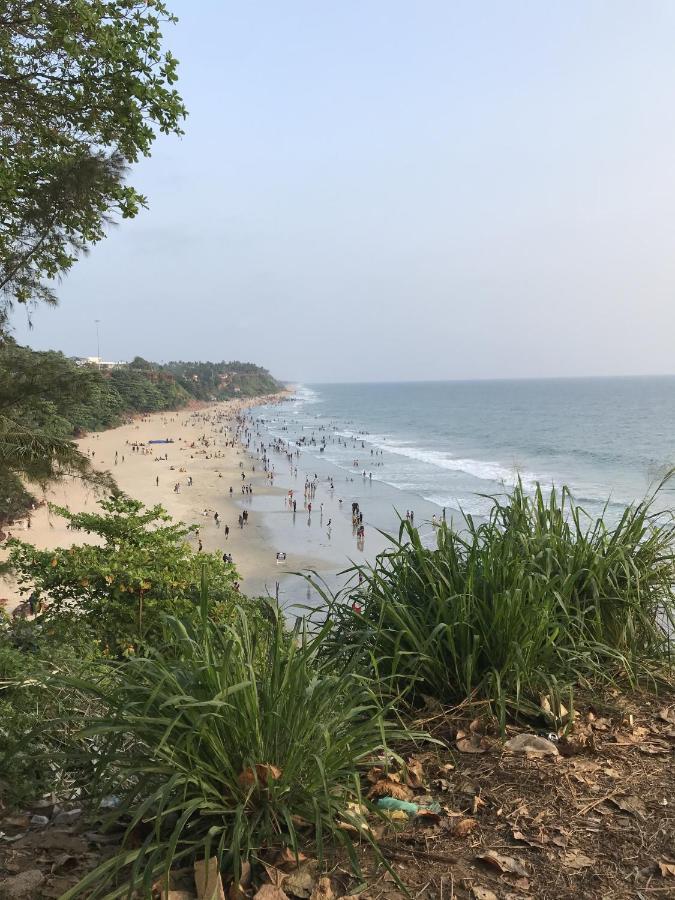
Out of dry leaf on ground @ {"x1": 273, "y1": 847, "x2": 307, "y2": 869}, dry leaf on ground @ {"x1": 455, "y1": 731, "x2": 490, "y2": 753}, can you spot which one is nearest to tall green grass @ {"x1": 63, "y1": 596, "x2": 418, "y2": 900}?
dry leaf on ground @ {"x1": 273, "y1": 847, "x2": 307, "y2": 869}

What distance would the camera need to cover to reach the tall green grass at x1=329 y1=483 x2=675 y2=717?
117 inches

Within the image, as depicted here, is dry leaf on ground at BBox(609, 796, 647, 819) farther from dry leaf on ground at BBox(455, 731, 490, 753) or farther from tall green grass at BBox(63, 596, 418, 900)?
tall green grass at BBox(63, 596, 418, 900)

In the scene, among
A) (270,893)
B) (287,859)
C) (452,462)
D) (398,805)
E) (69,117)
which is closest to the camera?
(270,893)

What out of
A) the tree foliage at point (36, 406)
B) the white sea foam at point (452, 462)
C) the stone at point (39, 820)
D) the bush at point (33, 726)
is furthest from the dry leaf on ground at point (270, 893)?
the white sea foam at point (452, 462)

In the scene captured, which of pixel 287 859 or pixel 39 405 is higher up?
pixel 39 405

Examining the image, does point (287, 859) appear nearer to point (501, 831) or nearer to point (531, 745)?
point (501, 831)

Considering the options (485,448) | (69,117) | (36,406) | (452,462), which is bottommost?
(452,462)

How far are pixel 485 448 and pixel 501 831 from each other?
67704 mm

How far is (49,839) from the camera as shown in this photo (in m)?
2.21

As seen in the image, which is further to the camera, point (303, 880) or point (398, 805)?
point (398, 805)

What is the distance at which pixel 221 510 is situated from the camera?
36.3 metres

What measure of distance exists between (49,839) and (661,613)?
3159 mm

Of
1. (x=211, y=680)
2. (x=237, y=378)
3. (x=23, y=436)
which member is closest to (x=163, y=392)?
(x=237, y=378)

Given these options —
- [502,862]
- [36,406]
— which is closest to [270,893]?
[502,862]
